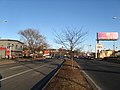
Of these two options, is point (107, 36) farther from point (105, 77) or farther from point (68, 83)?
point (68, 83)

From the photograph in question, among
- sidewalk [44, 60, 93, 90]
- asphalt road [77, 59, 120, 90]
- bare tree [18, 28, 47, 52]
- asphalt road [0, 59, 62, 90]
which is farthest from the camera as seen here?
bare tree [18, 28, 47, 52]

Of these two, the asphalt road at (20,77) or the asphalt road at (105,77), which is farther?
the asphalt road at (105,77)

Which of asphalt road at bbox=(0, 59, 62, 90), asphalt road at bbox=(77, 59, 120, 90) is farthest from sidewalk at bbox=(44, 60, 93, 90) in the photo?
asphalt road at bbox=(0, 59, 62, 90)

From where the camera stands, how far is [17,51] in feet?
378

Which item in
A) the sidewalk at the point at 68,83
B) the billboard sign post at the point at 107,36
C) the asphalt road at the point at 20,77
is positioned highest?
the billboard sign post at the point at 107,36

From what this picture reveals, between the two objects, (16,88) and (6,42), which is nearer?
(16,88)

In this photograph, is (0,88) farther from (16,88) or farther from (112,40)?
(112,40)

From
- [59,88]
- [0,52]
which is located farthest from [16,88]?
[0,52]

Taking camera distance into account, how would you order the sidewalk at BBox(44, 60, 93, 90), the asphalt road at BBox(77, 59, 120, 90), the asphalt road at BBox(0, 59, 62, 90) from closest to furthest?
the sidewalk at BBox(44, 60, 93, 90), the asphalt road at BBox(0, 59, 62, 90), the asphalt road at BBox(77, 59, 120, 90)

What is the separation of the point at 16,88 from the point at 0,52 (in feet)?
265

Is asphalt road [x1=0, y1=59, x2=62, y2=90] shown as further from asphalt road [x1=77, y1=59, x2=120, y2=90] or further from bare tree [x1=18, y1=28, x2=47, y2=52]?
bare tree [x1=18, y1=28, x2=47, y2=52]

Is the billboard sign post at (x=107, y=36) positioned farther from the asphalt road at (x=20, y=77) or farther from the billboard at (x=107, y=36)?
the asphalt road at (x=20, y=77)

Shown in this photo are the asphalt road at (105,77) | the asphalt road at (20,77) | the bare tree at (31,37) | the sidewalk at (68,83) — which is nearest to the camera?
the sidewalk at (68,83)

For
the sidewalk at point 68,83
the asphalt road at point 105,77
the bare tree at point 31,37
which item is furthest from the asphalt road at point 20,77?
the bare tree at point 31,37
